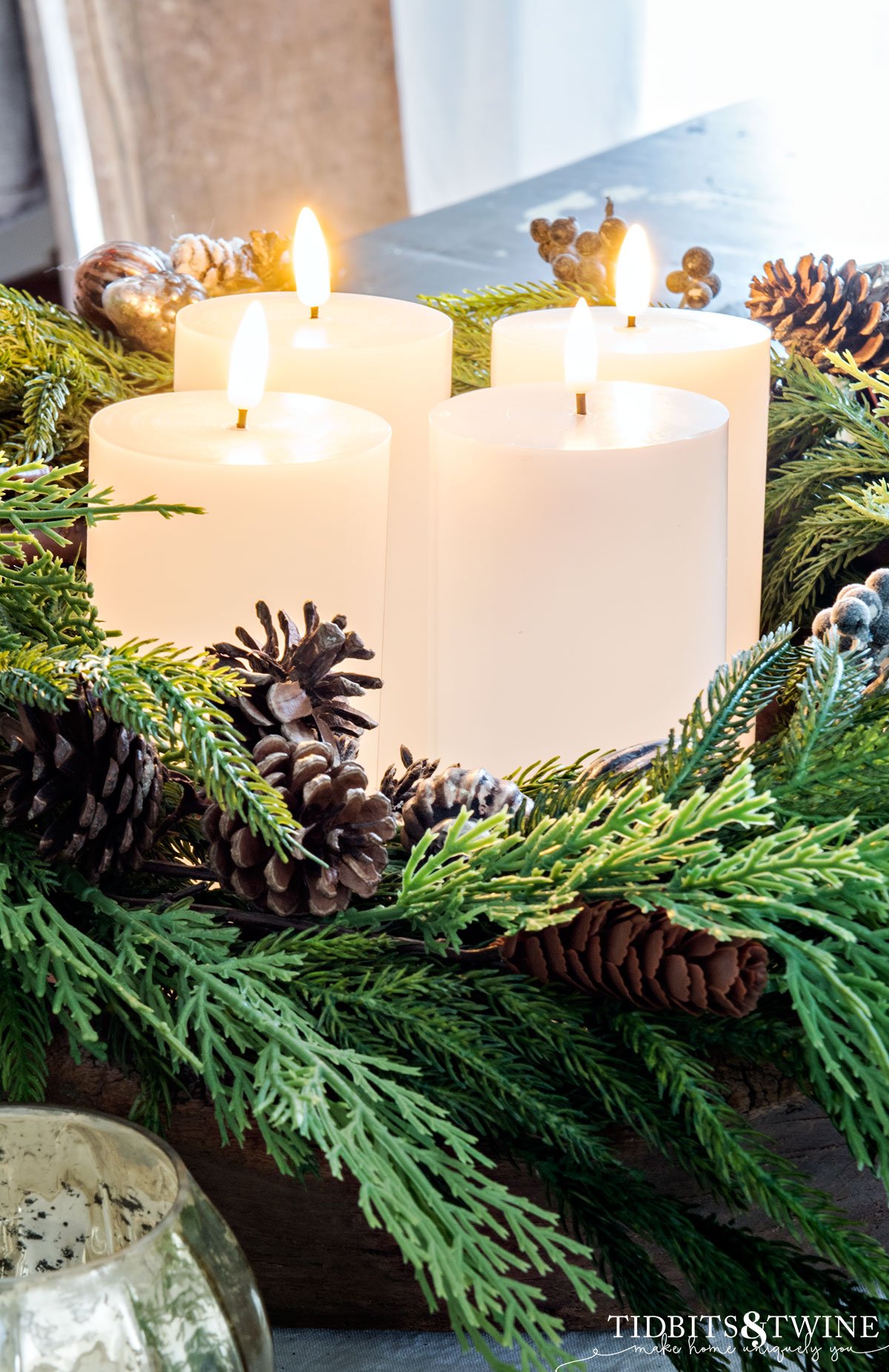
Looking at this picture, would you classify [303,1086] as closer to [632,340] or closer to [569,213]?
[632,340]

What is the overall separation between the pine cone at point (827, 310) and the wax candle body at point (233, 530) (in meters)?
0.33

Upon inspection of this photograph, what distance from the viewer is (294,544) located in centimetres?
42

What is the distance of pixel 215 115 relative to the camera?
8.27ft

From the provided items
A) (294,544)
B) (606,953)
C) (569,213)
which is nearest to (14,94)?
(569,213)

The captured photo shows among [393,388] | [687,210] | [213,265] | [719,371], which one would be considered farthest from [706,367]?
[687,210]

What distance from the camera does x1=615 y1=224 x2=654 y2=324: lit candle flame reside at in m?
0.61

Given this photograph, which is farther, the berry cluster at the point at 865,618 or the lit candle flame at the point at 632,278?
Result: the lit candle flame at the point at 632,278

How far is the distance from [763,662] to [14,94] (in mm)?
2167

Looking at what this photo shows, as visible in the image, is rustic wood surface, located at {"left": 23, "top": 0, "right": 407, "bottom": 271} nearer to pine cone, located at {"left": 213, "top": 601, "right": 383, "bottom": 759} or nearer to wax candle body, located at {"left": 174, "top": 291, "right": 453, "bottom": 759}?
wax candle body, located at {"left": 174, "top": 291, "right": 453, "bottom": 759}

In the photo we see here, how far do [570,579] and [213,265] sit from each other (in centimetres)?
44

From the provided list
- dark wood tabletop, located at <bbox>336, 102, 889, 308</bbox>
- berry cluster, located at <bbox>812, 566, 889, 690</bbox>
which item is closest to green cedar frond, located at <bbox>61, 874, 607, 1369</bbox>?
berry cluster, located at <bbox>812, 566, 889, 690</bbox>

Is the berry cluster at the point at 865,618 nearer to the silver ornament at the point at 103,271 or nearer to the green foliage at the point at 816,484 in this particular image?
the green foliage at the point at 816,484

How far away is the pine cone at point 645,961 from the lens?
303 millimetres

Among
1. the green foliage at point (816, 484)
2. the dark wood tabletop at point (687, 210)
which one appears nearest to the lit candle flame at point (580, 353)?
the green foliage at point (816, 484)
